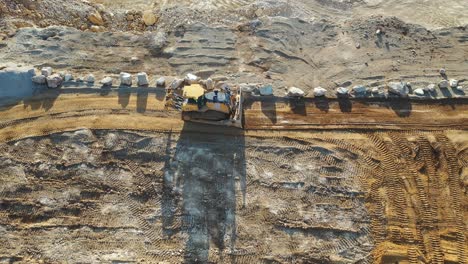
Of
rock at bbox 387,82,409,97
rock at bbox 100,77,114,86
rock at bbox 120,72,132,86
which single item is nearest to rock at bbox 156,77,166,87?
rock at bbox 120,72,132,86

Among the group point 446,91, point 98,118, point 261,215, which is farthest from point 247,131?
point 446,91

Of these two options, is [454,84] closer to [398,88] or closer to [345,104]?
[398,88]

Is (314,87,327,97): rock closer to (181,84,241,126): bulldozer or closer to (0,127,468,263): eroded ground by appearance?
(0,127,468,263): eroded ground

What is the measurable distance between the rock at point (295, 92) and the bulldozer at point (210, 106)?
1.77m

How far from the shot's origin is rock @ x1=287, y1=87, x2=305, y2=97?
12562mm

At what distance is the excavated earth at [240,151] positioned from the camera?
10617 mm

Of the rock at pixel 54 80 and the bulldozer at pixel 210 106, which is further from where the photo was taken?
the rock at pixel 54 80

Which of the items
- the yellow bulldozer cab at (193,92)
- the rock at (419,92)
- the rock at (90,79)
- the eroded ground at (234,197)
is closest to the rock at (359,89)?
the eroded ground at (234,197)

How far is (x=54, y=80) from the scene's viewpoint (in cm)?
1247

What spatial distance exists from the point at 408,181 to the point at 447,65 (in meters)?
4.64

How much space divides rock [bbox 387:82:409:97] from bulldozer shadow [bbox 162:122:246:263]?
5.07 metres

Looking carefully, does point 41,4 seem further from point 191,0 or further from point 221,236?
point 221,236

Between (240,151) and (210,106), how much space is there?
→ 161cm

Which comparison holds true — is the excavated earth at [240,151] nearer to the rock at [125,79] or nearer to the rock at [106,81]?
the rock at [106,81]
